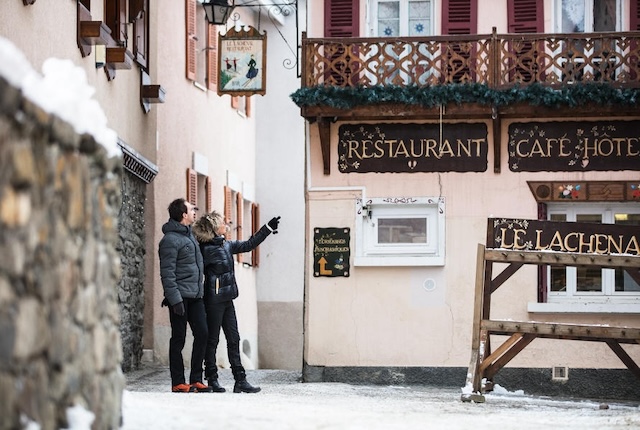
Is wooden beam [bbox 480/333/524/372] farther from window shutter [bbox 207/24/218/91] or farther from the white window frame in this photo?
window shutter [bbox 207/24/218/91]

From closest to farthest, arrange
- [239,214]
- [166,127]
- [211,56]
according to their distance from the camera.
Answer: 1. [166,127]
2. [211,56]
3. [239,214]

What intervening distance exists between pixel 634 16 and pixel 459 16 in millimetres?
2315

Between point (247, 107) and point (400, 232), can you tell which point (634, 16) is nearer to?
point (400, 232)

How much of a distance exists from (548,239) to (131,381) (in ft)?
18.7

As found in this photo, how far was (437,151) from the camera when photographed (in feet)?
61.5

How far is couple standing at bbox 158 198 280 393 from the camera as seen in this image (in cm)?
1380

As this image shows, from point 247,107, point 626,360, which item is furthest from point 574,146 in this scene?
point 247,107

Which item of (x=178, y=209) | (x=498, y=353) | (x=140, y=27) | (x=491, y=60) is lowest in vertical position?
(x=498, y=353)

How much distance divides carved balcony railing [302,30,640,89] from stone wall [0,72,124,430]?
11109 mm

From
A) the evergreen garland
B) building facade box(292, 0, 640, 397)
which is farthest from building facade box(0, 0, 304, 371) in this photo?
building facade box(292, 0, 640, 397)

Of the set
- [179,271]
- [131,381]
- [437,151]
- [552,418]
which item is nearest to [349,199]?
[437,151]

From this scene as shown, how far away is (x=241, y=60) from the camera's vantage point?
19.1 meters

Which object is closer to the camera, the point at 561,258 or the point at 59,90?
the point at 59,90

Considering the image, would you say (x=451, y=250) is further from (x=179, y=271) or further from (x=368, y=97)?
(x=179, y=271)
